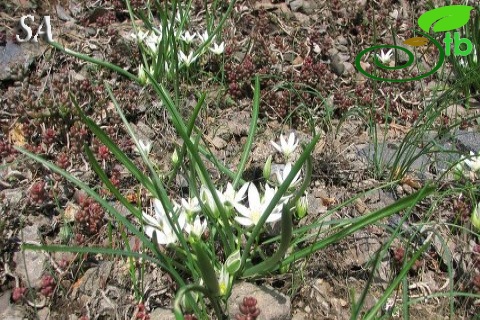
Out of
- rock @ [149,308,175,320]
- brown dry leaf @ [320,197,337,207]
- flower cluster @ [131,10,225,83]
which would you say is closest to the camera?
rock @ [149,308,175,320]

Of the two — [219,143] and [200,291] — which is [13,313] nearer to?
[200,291]

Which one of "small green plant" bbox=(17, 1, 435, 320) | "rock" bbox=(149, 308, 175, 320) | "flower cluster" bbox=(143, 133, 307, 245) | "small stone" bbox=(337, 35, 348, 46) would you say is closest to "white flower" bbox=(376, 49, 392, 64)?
"small stone" bbox=(337, 35, 348, 46)

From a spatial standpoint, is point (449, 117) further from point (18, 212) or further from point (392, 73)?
point (18, 212)

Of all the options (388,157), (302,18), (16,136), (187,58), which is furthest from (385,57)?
(16,136)

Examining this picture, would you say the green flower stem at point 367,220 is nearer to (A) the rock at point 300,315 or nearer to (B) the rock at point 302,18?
(A) the rock at point 300,315

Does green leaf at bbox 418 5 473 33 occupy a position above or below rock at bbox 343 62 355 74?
above

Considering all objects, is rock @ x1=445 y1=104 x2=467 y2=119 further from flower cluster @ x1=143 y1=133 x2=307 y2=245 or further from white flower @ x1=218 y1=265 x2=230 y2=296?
white flower @ x1=218 y1=265 x2=230 y2=296

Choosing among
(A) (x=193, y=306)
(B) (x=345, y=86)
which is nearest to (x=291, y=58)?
(B) (x=345, y=86)

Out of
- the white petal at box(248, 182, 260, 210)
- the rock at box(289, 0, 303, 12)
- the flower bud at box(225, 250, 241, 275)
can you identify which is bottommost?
the flower bud at box(225, 250, 241, 275)
